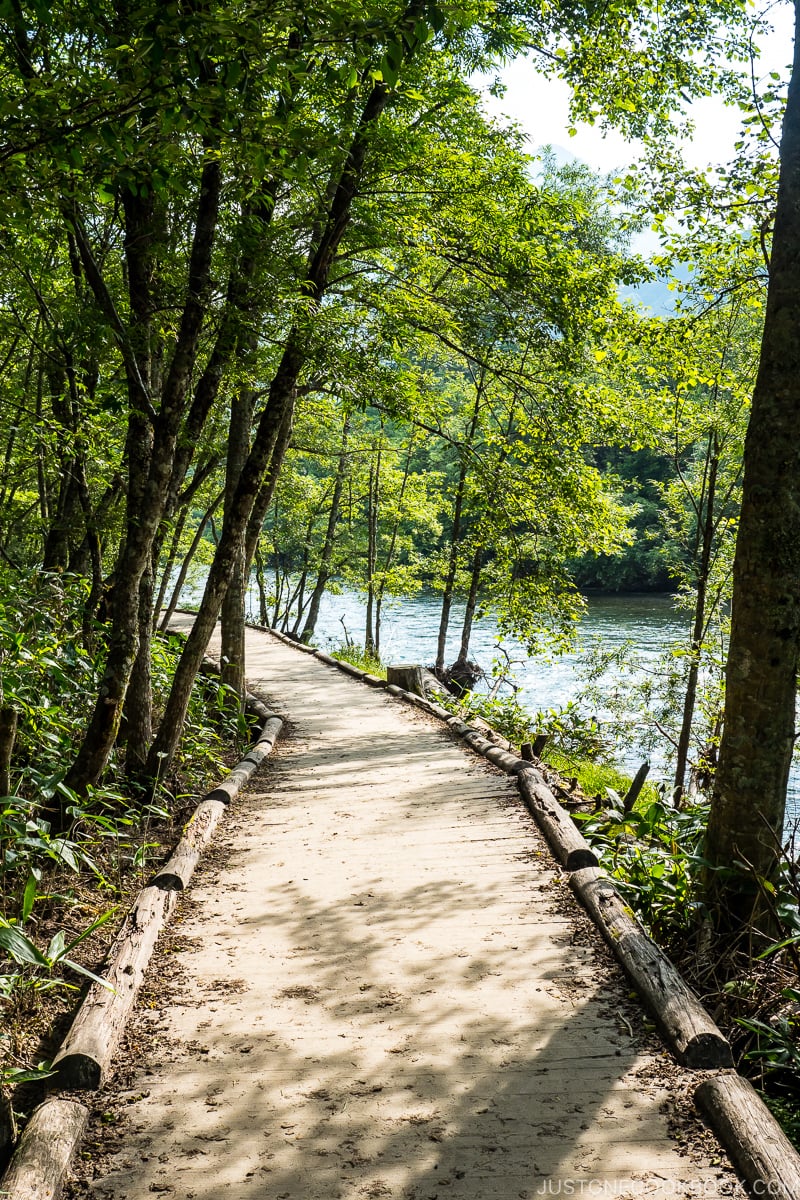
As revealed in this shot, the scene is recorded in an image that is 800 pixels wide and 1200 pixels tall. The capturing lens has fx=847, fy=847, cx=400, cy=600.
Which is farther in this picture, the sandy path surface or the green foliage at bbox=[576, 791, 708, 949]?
the green foliage at bbox=[576, 791, 708, 949]

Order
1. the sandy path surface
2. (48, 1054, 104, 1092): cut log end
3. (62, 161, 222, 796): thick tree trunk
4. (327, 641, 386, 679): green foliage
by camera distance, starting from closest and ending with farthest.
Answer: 1. the sandy path surface
2. (48, 1054, 104, 1092): cut log end
3. (62, 161, 222, 796): thick tree trunk
4. (327, 641, 386, 679): green foliage

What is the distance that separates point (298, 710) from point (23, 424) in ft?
18.1

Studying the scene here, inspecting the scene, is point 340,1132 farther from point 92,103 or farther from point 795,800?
point 795,800

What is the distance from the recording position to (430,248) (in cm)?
907

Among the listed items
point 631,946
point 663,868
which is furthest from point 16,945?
point 663,868

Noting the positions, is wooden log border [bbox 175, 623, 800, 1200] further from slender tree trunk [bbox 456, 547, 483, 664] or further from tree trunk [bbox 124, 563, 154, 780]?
slender tree trunk [bbox 456, 547, 483, 664]

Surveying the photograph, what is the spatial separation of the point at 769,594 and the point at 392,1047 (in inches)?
101

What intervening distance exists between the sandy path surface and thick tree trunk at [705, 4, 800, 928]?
927 millimetres

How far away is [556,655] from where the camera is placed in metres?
12.2

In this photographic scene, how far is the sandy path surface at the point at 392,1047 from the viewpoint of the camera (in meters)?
2.55

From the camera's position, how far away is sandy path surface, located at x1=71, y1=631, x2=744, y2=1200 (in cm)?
255

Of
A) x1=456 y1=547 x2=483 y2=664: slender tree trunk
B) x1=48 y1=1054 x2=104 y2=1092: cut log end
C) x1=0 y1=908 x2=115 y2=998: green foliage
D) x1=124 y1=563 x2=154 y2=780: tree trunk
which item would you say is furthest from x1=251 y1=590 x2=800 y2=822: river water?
x1=48 y1=1054 x2=104 y2=1092: cut log end

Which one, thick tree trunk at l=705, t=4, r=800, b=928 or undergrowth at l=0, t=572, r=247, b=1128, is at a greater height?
thick tree trunk at l=705, t=4, r=800, b=928

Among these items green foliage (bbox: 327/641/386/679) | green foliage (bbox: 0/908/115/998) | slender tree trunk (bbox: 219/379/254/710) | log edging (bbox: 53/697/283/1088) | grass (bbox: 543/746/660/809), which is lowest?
grass (bbox: 543/746/660/809)
